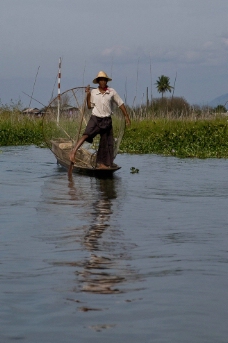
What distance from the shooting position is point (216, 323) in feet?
12.8

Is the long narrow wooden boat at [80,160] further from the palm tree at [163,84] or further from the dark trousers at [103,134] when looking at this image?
the palm tree at [163,84]

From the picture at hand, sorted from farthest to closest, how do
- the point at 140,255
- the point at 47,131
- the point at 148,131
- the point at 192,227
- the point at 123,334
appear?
the point at 148,131 < the point at 47,131 < the point at 192,227 < the point at 140,255 < the point at 123,334

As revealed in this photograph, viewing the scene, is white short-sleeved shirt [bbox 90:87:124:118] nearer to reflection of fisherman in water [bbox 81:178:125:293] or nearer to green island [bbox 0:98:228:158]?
reflection of fisherman in water [bbox 81:178:125:293]

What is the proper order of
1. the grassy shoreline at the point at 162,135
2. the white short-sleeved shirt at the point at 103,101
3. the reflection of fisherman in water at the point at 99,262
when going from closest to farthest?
the reflection of fisherman in water at the point at 99,262
the white short-sleeved shirt at the point at 103,101
the grassy shoreline at the point at 162,135

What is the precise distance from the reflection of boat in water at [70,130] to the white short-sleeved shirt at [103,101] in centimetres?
50

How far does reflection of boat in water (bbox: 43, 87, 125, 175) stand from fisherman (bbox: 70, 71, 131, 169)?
0.28 meters

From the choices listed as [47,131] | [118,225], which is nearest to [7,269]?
[118,225]

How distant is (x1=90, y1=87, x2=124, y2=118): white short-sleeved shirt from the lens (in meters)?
11.9

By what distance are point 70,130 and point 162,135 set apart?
696 cm

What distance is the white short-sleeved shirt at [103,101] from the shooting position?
11.9m

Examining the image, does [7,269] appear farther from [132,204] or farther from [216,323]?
[132,204]

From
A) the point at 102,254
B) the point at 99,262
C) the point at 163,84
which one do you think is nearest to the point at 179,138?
the point at 102,254

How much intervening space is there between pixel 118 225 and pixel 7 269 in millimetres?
2181

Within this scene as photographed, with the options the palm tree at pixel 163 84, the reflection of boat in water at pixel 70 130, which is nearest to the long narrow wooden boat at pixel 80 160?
the reflection of boat in water at pixel 70 130
